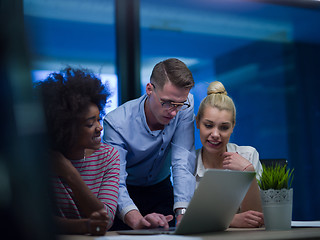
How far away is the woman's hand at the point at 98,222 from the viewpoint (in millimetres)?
1046

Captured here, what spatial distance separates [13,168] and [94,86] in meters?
1.13

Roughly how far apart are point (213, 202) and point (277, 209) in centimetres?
28

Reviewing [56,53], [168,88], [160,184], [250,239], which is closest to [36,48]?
[250,239]

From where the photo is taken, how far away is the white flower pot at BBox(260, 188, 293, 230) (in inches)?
48.9

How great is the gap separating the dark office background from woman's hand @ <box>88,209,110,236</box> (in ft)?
6.89

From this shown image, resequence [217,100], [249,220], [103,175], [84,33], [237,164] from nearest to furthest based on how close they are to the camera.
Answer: [249,220]
[103,175]
[237,164]
[217,100]
[84,33]

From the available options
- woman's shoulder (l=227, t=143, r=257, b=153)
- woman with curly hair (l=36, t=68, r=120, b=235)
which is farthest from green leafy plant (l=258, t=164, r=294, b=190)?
woman's shoulder (l=227, t=143, r=257, b=153)

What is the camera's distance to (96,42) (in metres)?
3.37

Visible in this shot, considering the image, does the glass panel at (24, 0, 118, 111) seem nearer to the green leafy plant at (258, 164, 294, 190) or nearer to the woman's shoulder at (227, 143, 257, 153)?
the woman's shoulder at (227, 143, 257, 153)

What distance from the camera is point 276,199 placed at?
4.12 feet

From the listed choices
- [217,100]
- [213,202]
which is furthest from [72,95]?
[217,100]

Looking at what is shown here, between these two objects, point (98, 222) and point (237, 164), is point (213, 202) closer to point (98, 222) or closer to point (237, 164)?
point (98, 222)

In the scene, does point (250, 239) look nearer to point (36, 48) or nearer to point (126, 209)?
point (36, 48)

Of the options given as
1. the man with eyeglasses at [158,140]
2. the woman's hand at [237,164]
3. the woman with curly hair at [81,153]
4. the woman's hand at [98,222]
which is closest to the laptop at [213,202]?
the woman's hand at [98,222]
